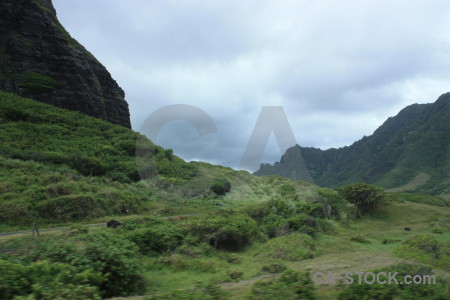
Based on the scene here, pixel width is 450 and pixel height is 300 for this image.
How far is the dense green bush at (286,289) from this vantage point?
548 cm

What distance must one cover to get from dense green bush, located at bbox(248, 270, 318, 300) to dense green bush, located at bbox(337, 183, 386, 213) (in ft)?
106

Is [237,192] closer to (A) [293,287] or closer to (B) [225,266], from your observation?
(B) [225,266]

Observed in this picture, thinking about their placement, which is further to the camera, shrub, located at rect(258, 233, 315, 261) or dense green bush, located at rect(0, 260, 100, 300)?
shrub, located at rect(258, 233, 315, 261)

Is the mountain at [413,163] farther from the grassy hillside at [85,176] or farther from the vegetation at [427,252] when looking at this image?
the vegetation at [427,252]

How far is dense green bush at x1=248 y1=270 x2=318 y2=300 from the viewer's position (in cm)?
548

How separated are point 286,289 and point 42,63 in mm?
54484

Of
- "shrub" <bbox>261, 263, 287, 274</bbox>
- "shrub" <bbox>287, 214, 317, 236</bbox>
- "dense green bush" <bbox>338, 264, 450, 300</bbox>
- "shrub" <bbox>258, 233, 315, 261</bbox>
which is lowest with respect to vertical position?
"shrub" <bbox>258, 233, 315, 261</bbox>

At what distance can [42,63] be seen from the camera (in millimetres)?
48406

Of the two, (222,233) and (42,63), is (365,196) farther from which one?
(42,63)

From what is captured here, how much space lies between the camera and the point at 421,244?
13.2 meters

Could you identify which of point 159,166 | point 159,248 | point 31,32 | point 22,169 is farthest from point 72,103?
point 159,248

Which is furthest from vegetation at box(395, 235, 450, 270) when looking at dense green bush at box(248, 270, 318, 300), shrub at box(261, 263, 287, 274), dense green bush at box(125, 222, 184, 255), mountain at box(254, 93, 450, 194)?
mountain at box(254, 93, 450, 194)

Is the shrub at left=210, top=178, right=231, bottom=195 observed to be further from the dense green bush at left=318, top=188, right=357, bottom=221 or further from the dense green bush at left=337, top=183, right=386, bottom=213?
the dense green bush at left=337, top=183, right=386, bottom=213

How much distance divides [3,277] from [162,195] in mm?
24381
